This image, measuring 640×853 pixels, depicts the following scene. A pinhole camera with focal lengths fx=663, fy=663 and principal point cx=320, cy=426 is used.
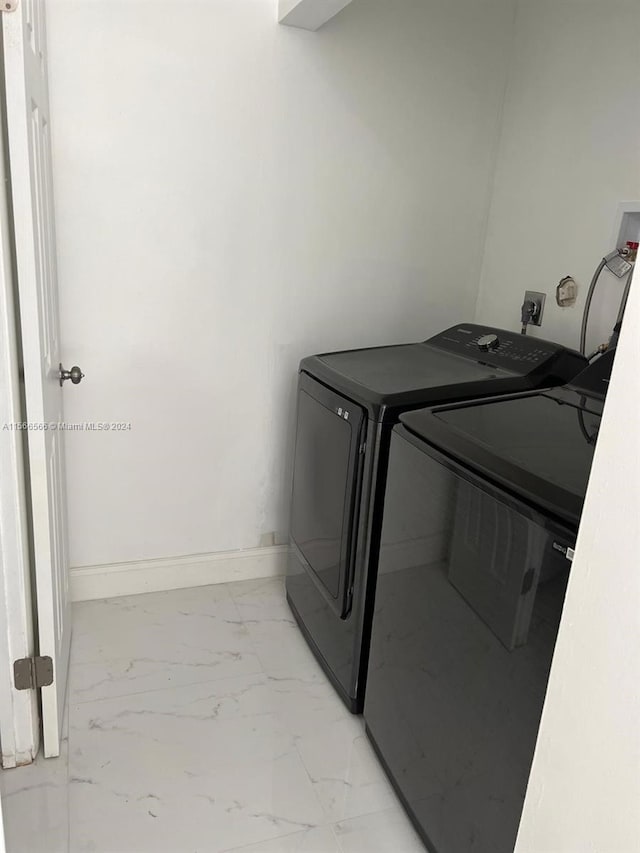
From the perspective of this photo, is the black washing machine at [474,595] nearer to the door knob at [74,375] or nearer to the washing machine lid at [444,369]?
the washing machine lid at [444,369]

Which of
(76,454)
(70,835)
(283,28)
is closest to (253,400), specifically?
(76,454)

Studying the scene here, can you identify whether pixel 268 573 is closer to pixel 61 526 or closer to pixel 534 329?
pixel 61 526

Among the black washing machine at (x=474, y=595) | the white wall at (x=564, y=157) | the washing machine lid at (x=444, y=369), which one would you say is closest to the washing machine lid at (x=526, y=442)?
the black washing machine at (x=474, y=595)

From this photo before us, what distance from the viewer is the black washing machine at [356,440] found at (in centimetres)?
182

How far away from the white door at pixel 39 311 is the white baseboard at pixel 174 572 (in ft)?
1.39

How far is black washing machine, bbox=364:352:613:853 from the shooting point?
1181 mm

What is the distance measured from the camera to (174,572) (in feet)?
8.39

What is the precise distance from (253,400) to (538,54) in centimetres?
159

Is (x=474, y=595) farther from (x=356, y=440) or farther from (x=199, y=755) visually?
(x=199, y=755)

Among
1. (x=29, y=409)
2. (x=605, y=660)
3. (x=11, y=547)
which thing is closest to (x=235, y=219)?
(x=29, y=409)

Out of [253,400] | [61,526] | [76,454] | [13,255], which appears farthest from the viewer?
[253,400]

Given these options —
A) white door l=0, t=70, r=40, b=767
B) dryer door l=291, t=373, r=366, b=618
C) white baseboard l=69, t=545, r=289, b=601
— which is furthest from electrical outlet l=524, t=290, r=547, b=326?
white door l=0, t=70, r=40, b=767

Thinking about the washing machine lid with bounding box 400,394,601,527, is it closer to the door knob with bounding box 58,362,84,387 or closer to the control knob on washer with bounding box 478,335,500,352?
the control knob on washer with bounding box 478,335,500,352

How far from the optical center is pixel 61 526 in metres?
2.05
